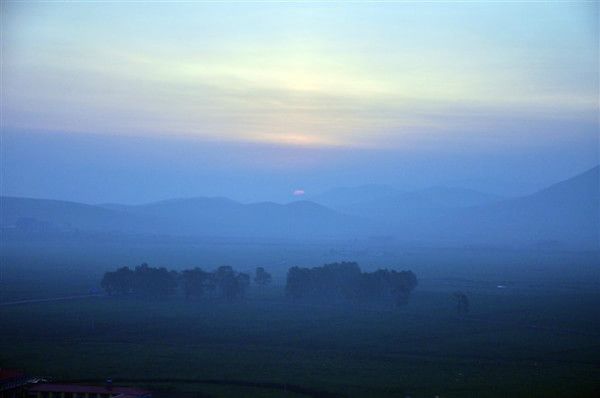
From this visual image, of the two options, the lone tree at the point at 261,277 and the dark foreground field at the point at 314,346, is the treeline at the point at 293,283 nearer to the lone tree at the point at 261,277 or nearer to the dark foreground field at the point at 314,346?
the dark foreground field at the point at 314,346

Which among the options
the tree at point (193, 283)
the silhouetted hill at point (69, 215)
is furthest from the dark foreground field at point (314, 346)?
the silhouetted hill at point (69, 215)

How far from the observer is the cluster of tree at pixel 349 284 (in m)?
49.0

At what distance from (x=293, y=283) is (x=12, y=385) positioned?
89.4 feet

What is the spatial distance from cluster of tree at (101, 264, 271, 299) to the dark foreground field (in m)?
2.37

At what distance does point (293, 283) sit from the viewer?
50688 millimetres

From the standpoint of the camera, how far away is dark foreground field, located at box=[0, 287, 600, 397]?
27.1 metres

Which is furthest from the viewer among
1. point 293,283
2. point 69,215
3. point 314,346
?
point 69,215

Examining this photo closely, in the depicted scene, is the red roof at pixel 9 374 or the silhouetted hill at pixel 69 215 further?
the silhouetted hill at pixel 69 215

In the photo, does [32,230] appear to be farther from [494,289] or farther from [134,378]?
[134,378]

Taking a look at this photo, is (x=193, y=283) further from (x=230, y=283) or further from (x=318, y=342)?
(x=318, y=342)

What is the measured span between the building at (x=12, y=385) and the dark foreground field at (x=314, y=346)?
247 cm

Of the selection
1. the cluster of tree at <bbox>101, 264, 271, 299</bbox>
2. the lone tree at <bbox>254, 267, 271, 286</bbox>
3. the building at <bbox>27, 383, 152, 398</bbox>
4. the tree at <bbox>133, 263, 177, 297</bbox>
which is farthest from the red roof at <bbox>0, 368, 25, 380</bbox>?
the lone tree at <bbox>254, 267, 271, 286</bbox>

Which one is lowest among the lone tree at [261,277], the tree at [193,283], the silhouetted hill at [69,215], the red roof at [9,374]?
the red roof at [9,374]

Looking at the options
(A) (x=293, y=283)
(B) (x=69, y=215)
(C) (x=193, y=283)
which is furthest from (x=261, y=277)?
(B) (x=69, y=215)
